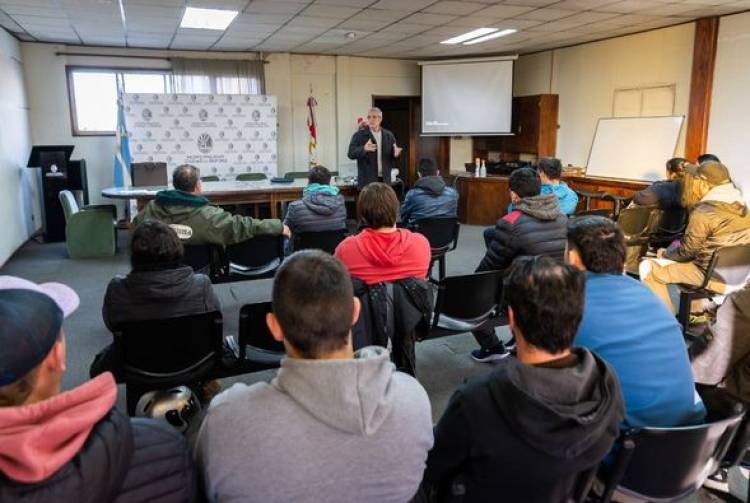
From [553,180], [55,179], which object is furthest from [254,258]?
[55,179]

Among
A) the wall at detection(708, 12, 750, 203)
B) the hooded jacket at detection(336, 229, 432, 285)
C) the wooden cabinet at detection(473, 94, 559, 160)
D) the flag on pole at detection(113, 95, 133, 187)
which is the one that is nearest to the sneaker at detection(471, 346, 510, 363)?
the hooded jacket at detection(336, 229, 432, 285)

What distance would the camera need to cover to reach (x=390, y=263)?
263cm

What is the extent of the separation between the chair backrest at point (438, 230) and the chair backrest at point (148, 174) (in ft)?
13.0

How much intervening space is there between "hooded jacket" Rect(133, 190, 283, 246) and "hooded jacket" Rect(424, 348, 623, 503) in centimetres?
271

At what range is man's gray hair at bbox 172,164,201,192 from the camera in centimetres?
368

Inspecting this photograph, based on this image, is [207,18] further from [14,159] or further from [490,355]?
[490,355]

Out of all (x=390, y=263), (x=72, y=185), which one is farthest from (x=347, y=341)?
(x=72, y=185)

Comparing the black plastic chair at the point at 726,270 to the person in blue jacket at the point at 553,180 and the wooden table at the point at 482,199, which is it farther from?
the wooden table at the point at 482,199

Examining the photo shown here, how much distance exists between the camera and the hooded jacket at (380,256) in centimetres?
263

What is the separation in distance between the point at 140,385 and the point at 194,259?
1538mm

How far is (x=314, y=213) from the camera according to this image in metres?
4.17

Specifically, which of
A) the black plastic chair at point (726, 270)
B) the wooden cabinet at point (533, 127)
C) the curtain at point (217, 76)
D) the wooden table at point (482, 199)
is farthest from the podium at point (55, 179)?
the black plastic chair at point (726, 270)

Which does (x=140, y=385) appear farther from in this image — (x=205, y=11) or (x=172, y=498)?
(x=205, y=11)

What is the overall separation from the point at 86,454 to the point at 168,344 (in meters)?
1.39
